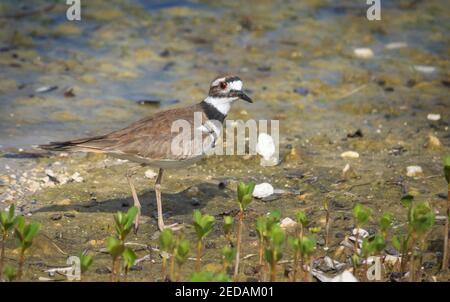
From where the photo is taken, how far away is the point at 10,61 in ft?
43.9

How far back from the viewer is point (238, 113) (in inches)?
475

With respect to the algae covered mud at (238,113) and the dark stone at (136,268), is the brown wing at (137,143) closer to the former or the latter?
the algae covered mud at (238,113)

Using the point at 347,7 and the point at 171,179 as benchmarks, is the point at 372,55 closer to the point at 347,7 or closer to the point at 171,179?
the point at 347,7

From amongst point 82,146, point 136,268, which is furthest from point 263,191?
point 136,268

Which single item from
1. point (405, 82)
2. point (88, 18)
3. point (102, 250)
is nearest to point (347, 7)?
point (405, 82)

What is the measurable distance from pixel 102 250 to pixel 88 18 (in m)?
7.96

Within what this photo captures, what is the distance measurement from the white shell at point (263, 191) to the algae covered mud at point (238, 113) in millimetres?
69

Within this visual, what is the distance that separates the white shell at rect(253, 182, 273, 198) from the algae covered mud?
69 millimetres

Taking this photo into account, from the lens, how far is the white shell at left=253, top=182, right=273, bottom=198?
31.0 feet

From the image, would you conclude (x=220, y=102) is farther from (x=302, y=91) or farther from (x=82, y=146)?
(x=302, y=91)

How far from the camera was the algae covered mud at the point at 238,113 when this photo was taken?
830 cm

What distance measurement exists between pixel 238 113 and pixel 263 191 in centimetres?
279

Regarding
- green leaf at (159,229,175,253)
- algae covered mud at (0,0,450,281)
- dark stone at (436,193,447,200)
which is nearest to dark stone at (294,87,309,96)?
algae covered mud at (0,0,450,281)

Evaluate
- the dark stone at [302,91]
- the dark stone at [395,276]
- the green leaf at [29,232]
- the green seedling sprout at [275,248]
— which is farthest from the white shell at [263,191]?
the dark stone at [302,91]
